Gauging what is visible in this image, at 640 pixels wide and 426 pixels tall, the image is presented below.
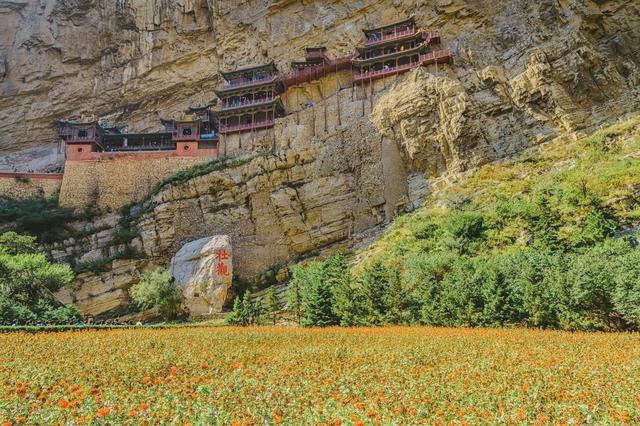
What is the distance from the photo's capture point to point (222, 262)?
2911 cm

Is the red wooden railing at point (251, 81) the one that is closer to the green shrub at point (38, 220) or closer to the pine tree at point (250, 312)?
the green shrub at point (38, 220)

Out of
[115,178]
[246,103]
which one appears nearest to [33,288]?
[115,178]

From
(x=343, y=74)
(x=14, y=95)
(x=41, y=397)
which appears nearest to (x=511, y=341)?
(x=41, y=397)

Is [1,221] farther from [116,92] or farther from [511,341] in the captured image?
[511,341]

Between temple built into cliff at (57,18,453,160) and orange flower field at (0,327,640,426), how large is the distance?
29.0m

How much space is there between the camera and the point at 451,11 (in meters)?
36.0

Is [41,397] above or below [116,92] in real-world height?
below

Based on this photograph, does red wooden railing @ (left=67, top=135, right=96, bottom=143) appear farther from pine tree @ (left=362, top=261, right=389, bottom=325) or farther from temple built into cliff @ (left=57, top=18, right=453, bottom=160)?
pine tree @ (left=362, top=261, right=389, bottom=325)

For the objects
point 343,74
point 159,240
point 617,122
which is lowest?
point 159,240

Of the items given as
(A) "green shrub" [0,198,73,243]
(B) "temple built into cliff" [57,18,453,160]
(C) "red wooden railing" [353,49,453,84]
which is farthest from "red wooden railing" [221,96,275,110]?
(A) "green shrub" [0,198,73,243]

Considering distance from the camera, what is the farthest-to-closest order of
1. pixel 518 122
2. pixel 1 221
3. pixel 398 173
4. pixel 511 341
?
pixel 1 221 → pixel 398 173 → pixel 518 122 → pixel 511 341

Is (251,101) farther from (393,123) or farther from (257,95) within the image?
(393,123)

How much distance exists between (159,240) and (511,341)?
2836cm

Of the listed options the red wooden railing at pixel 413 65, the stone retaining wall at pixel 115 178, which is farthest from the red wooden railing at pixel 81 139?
the red wooden railing at pixel 413 65
